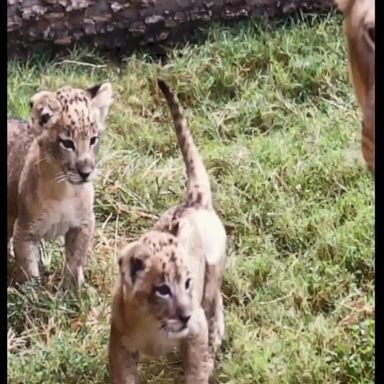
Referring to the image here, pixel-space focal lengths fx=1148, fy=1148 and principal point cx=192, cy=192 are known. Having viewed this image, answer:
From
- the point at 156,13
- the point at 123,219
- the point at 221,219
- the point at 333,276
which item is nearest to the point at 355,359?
the point at 333,276

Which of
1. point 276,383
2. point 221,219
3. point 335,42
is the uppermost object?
point 335,42

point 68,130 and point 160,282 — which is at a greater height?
point 68,130

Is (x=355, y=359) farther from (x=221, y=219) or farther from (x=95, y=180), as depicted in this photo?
(x=95, y=180)

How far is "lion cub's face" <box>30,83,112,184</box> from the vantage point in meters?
1.26

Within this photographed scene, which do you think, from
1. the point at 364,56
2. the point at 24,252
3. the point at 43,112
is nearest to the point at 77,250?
the point at 24,252

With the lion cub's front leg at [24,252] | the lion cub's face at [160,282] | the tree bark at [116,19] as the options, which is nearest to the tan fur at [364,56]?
the tree bark at [116,19]

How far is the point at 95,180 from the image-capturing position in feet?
4.32

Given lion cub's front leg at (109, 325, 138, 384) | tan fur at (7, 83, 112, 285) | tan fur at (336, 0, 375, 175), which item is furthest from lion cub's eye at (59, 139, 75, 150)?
tan fur at (336, 0, 375, 175)

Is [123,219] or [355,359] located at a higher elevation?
[123,219]

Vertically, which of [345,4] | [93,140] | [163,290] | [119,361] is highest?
[345,4]

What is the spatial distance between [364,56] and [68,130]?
0.39 metres

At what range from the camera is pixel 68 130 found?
4.14ft

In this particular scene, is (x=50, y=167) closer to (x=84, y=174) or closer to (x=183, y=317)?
(x=84, y=174)

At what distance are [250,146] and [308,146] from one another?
88 millimetres
